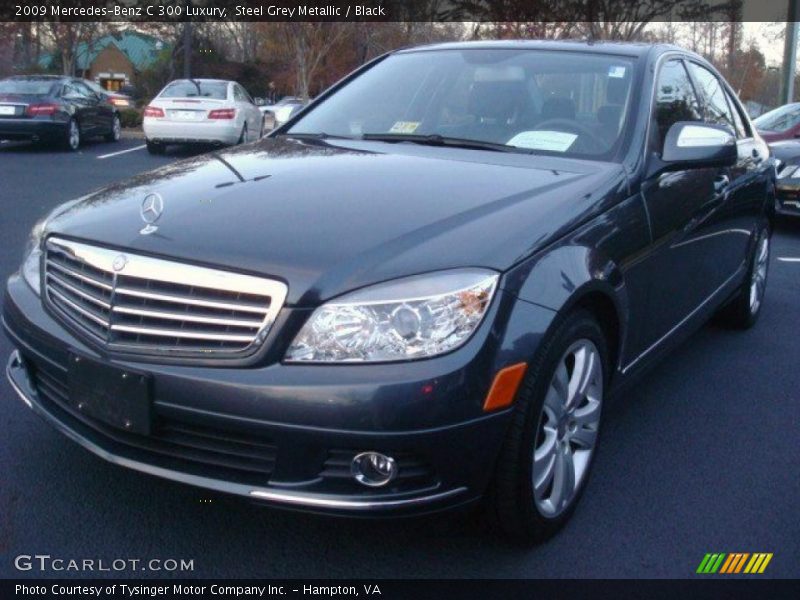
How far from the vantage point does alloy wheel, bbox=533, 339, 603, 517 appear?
2.97 m

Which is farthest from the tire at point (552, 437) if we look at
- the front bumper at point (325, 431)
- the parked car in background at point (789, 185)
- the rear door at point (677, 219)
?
the parked car in background at point (789, 185)

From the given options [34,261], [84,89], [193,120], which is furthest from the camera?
[84,89]

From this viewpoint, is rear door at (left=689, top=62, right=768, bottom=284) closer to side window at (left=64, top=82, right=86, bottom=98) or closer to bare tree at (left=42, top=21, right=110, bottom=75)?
side window at (left=64, top=82, right=86, bottom=98)

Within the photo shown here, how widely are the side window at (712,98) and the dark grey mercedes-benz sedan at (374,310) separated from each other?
0.93 meters

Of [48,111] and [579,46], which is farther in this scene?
[48,111]

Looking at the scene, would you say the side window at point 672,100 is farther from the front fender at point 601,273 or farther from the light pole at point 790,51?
the light pole at point 790,51

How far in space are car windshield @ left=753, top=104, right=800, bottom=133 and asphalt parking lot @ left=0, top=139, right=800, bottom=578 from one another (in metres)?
8.89

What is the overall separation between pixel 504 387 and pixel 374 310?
42cm

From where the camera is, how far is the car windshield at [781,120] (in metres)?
12.3

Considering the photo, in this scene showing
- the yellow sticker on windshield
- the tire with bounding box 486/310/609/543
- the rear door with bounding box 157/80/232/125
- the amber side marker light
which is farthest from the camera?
the rear door with bounding box 157/80/232/125

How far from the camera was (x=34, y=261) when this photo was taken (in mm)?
3277

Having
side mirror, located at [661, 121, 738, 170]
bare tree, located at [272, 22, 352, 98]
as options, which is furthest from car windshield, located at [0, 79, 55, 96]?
bare tree, located at [272, 22, 352, 98]

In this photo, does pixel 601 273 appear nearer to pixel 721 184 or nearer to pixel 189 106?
pixel 721 184

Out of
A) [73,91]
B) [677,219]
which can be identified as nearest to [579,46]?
[677,219]
